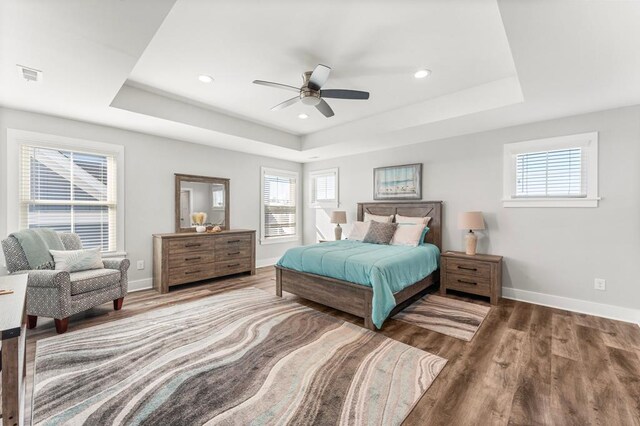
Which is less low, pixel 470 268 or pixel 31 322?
pixel 470 268

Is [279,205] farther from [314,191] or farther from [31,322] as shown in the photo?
[31,322]

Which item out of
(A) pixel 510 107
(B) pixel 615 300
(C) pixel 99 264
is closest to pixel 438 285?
(B) pixel 615 300

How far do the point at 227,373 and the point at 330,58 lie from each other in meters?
2.90

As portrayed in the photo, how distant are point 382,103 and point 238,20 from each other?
2.24m

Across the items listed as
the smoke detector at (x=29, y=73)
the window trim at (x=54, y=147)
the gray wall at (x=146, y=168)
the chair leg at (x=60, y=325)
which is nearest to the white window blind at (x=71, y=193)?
the window trim at (x=54, y=147)

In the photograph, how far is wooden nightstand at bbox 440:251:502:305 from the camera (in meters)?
3.61

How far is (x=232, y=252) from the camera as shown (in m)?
4.95

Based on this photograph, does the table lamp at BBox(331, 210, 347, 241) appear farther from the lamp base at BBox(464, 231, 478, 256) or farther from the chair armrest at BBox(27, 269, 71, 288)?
the chair armrest at BBox(27, 269, 71, 288)

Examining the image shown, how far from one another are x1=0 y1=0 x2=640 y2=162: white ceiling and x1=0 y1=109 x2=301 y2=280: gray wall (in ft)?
0.84

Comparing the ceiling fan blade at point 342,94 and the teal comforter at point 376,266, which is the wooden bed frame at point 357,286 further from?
the ceiling fan blade at point 342,94

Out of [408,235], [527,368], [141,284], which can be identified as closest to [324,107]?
[408,235]

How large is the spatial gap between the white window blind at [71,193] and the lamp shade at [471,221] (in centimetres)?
510

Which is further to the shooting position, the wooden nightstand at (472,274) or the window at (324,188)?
the window at (324,188)

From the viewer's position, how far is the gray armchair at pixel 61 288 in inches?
105
